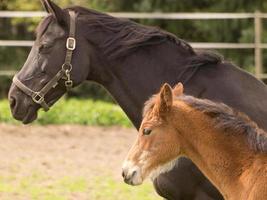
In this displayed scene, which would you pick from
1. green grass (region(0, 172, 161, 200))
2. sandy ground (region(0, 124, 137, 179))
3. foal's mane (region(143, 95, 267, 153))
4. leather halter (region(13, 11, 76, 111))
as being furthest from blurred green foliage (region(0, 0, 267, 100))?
foal's mane (region(143, 95, 267, 153))

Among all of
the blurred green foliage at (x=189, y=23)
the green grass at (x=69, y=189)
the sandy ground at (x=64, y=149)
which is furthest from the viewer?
the blurred green foliage at (x=189, y=23)

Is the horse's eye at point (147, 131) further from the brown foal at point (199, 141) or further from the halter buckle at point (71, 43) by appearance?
the halter buckle at point (71, 43)

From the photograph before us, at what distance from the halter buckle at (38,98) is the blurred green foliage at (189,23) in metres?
8.35

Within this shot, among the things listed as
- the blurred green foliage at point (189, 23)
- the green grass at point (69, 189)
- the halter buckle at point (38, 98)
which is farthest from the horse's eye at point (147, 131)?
the blurred green foliage at point (189, 23)

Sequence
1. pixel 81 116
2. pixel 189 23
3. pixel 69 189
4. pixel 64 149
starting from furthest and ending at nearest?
pixel 189 23, pixel 81 116, pixel 64 149, pixel 69 189

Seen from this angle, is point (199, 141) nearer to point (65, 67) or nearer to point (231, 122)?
point (231, 122)

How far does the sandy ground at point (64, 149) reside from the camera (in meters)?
9.12

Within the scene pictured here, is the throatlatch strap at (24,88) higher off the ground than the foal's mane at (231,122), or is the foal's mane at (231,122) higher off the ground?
the foal's mane at (231,122)

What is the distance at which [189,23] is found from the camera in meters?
14.9

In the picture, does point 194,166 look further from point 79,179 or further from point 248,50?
point 248,50

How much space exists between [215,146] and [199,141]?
9 cm

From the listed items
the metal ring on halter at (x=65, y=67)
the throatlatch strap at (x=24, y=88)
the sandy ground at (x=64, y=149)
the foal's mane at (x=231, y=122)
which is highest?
the foal's mane at (x=231, y=122)

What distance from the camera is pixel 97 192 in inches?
312

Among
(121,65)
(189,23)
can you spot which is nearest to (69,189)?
(121,65)
